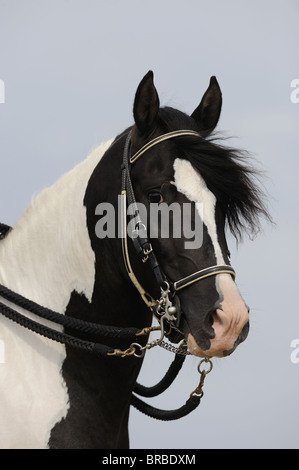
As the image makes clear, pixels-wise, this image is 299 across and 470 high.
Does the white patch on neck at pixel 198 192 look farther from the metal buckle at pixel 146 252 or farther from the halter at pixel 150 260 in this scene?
the metal buckle at pixel 146 252

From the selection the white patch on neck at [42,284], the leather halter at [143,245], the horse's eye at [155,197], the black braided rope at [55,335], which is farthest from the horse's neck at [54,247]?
the horse's eye at [155,197]

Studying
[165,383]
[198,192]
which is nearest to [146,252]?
[198,192]

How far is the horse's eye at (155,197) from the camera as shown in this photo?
19.6 ft

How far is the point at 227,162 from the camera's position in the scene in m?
6.15

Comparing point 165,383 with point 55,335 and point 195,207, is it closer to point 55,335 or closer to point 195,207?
point 55,335

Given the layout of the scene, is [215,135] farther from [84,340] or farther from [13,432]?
[13,432]

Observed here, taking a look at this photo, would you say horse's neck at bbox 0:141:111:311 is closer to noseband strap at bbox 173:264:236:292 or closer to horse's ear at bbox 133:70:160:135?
horse's ear at bbox 133:70:160:135

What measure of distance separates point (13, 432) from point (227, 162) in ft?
9.15

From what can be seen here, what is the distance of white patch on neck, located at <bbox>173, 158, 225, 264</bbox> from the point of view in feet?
18.9

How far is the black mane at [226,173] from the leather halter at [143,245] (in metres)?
0.15

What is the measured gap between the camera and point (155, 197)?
5996 mm

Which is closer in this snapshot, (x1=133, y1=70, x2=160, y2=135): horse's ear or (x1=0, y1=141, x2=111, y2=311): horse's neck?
(x1=133, y1=70, x2=160, y2=135): horse's ear

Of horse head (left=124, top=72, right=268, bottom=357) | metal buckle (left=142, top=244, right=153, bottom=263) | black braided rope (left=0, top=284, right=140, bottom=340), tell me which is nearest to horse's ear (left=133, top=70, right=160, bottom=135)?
horse head (left=124, top=72, right=268, bottom=357)
